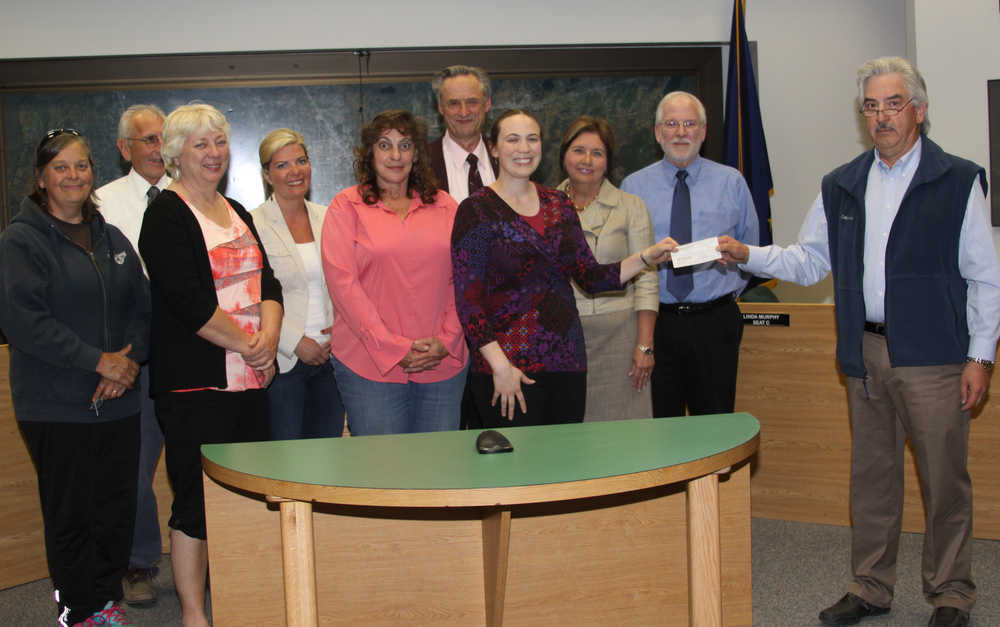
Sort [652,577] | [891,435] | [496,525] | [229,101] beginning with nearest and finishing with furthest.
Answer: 1. [496,525]
2. [652,577]
3. [891,435]
4. [229,101]

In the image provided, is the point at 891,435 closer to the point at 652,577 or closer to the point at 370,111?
the point at 652,577

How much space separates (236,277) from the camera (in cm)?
289

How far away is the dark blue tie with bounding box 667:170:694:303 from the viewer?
3.48 metres

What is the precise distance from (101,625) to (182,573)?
39 centimetres

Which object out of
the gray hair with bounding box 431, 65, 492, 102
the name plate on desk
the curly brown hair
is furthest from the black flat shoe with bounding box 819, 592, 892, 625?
the gray hair with bounding box 431, 65, 492, 102

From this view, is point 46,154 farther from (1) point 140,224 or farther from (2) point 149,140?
(2) point 149,140

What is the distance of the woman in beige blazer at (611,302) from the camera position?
340cm

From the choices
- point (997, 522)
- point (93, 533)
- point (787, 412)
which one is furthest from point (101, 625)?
point (997, 522)

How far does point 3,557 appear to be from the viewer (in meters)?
3.64

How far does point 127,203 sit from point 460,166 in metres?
1.34

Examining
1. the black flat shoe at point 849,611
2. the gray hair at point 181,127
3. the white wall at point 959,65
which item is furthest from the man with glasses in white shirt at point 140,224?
the white wall at point 959,65

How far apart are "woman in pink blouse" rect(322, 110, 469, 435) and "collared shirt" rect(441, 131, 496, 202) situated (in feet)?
1.49

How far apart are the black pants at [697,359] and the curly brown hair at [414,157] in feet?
3.61

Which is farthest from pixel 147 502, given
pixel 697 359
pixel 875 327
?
pixel 875 327
